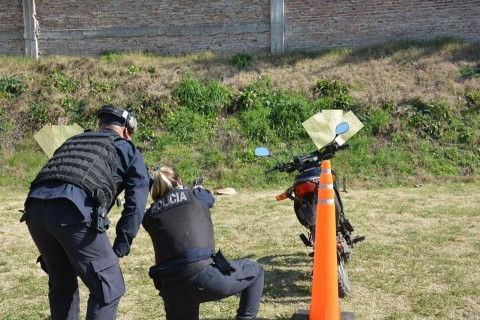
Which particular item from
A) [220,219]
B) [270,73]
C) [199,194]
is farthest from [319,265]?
[270,73]

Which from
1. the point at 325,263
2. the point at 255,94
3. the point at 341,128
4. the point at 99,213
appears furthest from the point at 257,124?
the point at 99,213

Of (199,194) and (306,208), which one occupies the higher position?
(199,194)

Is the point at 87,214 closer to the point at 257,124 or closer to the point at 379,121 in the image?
the point at 257,124

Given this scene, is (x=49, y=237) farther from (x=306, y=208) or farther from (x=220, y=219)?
(x=220, y=219)

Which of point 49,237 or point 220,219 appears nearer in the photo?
point 49,237

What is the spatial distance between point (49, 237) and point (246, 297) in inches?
58.2

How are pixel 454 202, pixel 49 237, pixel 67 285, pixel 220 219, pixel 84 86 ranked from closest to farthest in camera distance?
pixel 49 237 → pixel 67 285 → pixel 220 219 → pixel 454 202 → pixel 84 86

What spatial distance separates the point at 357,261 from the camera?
18.9ft

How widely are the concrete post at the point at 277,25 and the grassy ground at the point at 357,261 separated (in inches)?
313

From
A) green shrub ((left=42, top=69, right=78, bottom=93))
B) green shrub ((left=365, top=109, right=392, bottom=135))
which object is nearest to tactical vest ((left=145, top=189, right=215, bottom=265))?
green shrub ((left=365, top=109, right=392, bottom=135))

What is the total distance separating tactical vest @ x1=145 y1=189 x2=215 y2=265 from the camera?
12.0ft

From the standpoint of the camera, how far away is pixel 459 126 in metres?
12.3

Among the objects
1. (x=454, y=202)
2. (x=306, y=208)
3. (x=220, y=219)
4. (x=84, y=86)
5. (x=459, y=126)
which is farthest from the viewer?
(x=84, y=86)

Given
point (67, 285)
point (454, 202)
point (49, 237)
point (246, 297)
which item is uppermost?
point (49, 237)
